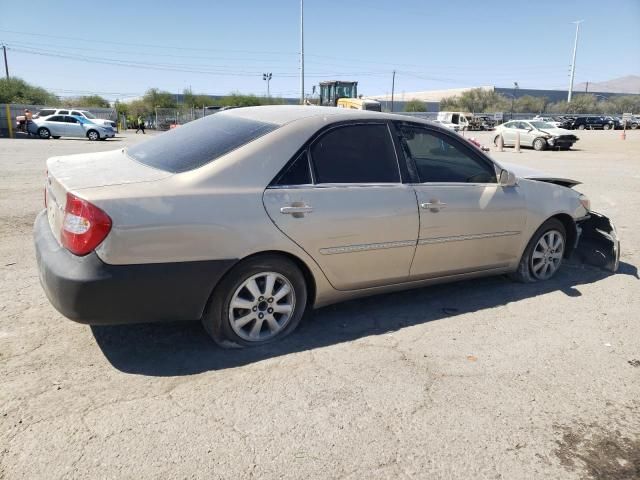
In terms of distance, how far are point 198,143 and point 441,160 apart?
6.45 ft

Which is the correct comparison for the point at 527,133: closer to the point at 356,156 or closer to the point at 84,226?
the point at 356,156

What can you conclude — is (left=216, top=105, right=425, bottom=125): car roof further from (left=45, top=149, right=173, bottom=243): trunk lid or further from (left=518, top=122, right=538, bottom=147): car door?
(left=518, top=122, right=538, bottom=147): car door

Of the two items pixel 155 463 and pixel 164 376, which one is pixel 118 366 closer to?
pixel 164 376

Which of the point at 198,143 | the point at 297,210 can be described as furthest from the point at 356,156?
the point at 198,143

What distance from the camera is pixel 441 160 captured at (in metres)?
4.18

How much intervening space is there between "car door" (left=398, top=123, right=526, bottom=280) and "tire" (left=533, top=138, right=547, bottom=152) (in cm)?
2354

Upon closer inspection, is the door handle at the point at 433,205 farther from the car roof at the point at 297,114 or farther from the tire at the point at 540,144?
the tire at the point at 540,144

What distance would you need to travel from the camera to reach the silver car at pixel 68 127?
1147 inches

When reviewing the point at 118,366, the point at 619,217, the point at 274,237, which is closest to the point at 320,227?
the point at 274,237

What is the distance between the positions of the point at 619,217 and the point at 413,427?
7.29 metres

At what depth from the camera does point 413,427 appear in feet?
8.73

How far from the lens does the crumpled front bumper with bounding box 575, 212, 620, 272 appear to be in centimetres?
532

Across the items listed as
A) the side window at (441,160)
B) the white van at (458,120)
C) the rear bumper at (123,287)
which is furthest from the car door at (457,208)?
the white van at (458,120)

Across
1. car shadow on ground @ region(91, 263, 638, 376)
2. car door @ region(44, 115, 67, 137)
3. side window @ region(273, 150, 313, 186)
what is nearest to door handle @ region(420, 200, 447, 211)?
car shadow on ground @ region(91, 263, 638, 376)
